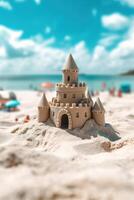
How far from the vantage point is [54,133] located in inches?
580

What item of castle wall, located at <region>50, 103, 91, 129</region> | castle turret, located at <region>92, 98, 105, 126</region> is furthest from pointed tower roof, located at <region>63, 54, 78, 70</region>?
castle turret, located at <region>92, 98, 105, 126</region>

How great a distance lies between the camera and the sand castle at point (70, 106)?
1527 cm

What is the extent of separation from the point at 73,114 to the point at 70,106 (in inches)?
20.6

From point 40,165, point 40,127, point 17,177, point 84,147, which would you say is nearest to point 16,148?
point 40,165

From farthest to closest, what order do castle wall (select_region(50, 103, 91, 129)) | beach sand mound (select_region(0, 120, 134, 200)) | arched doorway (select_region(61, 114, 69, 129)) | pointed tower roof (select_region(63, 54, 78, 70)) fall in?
pointed tower roof (select_region(63, 54, 78, 70)) → arched doorway (select_region(61, 114, 69, 129)) → castle wall (select_region(50, 103, 91, 129)) → beach sand mound (select_region(0, 120, 134, 200))

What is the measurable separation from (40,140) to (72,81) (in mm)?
4226

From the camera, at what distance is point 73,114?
15242 millimetres

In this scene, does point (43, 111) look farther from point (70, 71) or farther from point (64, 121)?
point (70, 71)

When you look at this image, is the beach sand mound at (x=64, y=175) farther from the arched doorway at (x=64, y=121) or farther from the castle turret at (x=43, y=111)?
the castle turret at (x=43, y=111)

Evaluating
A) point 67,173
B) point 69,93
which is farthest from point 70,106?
point 67,173

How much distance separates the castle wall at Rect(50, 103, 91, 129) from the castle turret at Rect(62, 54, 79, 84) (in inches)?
69.6

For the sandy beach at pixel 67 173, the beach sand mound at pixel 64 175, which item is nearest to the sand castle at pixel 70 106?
the sandy beach at pixel 67 173

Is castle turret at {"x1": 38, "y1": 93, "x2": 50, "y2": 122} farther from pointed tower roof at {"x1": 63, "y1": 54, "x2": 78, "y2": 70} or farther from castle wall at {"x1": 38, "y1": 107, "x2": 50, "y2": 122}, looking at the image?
pointed tower roof at {"x1": 63, "y1": 54, "x2": 78, "y2": 70}

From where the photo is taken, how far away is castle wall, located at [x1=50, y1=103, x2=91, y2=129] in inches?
598
